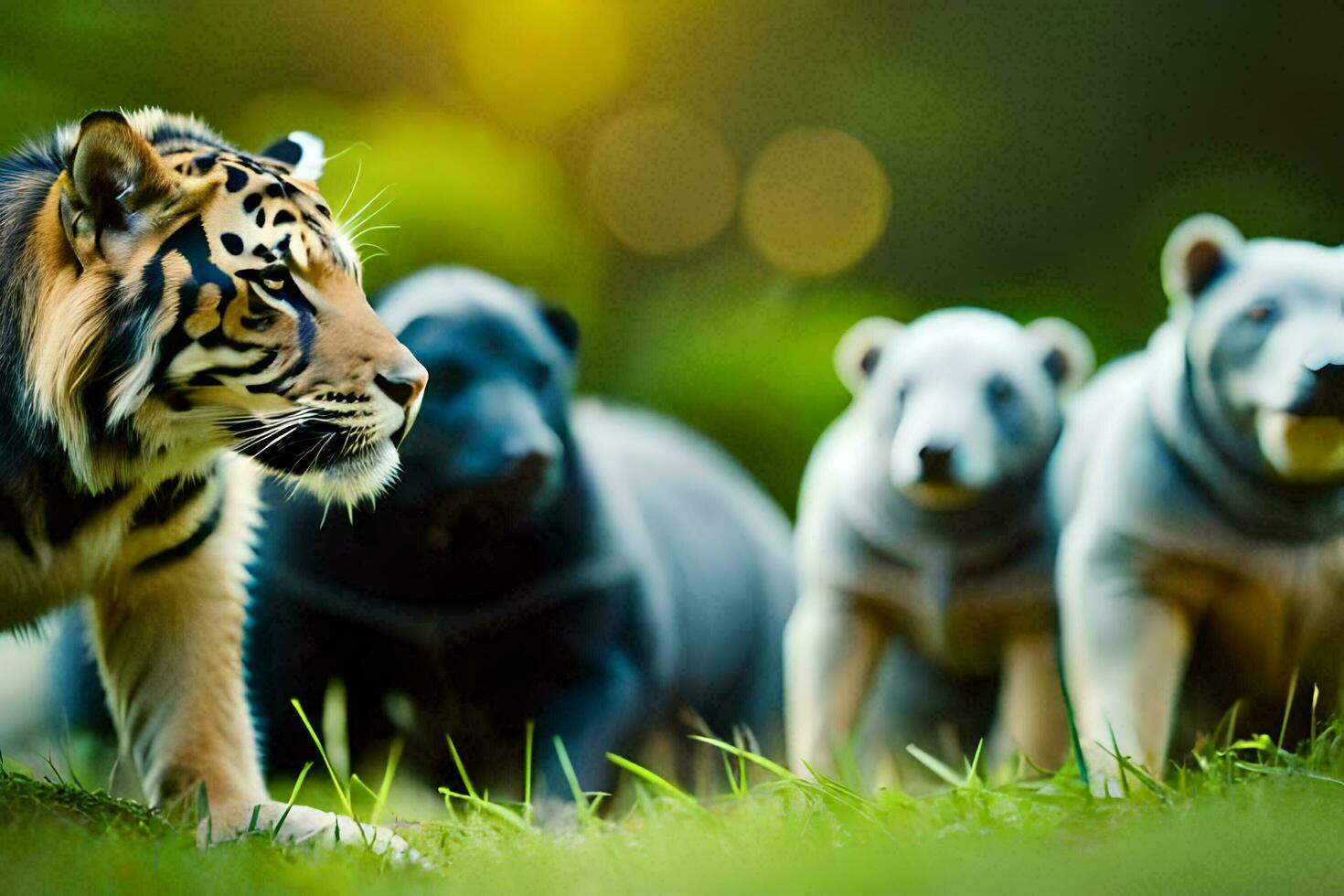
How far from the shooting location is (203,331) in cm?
188

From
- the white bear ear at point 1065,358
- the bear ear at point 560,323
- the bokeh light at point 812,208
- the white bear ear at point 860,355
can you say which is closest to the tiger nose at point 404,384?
the bear ear at point 560,323

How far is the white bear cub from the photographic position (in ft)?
9.83

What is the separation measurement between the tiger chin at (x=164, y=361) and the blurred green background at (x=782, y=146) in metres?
3.88

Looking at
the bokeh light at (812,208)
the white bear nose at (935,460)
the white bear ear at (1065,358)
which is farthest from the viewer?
the bokeh light at (812,208)

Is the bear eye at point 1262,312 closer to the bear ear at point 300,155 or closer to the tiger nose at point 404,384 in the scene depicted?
the tiger nose at point 404,384

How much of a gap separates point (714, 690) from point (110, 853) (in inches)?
79.6

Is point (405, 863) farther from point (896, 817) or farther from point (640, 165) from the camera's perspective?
point (640, 165)

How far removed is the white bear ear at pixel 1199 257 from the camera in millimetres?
2656

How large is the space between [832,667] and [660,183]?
14.6 feet

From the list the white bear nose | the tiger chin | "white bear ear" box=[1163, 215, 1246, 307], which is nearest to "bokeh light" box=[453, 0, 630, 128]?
the white bear nose

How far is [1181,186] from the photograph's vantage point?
685 cm

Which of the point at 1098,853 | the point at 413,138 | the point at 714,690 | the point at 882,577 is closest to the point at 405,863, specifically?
the point at 1098,853

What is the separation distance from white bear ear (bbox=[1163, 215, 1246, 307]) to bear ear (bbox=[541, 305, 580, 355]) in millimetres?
1150

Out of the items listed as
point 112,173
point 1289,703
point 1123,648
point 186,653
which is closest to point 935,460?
point 1123,648
